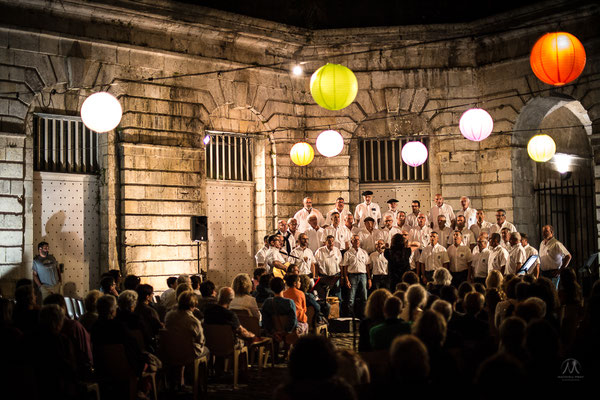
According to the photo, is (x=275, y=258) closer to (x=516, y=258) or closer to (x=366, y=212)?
(x=366, y=212)

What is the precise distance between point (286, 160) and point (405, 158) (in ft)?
11.4

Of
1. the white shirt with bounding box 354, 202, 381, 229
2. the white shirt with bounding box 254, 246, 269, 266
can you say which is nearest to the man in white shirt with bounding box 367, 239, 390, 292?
the white shirt with bounding box 354, 202, 381, 229

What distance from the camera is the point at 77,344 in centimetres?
731

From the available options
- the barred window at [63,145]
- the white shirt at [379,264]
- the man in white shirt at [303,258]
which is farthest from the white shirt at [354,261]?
the barred window at [63,145]

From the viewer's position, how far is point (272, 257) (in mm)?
14633

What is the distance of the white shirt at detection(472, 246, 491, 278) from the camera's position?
14114 millimetres

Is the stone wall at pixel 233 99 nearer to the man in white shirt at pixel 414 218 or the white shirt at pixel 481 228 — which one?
the white shirt at pixel 481 228

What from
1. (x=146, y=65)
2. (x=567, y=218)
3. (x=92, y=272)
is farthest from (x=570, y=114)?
(x=92, y=272)

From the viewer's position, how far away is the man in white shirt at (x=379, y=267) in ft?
49.5

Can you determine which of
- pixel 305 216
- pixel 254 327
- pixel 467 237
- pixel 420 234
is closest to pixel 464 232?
pixel 467 237

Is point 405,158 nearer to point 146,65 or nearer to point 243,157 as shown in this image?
point 243,157

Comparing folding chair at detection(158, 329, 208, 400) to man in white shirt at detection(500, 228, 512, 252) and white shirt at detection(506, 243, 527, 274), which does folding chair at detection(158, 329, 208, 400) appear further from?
man in white shirt at detection(500, 228, 512, 252)

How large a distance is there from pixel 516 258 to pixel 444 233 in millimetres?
2202

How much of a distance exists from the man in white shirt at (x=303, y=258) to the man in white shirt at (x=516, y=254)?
153 inches
